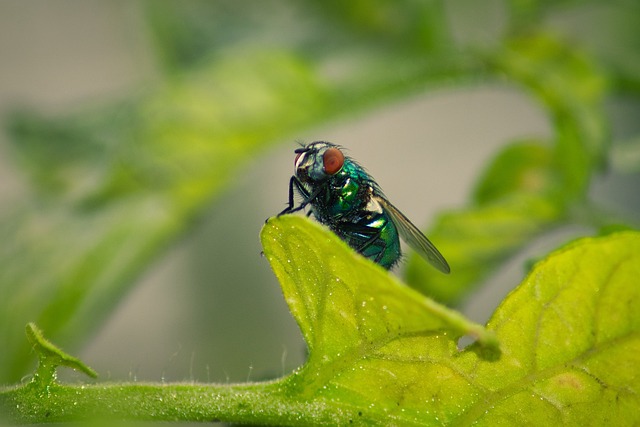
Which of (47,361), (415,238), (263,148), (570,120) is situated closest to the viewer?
(47,361)

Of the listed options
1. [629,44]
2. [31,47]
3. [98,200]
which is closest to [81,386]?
[98,200]

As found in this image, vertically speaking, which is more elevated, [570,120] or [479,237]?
[570,120]

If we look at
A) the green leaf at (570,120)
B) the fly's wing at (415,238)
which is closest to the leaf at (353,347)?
the fly's wing at (415,238)

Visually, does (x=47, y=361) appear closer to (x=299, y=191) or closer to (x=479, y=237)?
(x=299, y=191)

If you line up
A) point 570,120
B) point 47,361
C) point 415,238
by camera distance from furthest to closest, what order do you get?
point 570,120 < point 415,238 < point 47,361

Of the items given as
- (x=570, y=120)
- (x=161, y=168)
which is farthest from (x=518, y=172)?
(x=161, y=168)

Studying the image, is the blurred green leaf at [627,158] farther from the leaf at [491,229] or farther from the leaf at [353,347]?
the leaf at [353,347]

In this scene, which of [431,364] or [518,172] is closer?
[431,364]

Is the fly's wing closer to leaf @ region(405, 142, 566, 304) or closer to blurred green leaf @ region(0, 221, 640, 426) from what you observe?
leaf @ region(405, 142, 566, 304)
